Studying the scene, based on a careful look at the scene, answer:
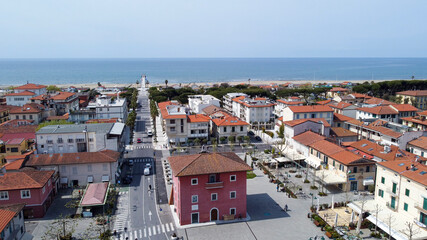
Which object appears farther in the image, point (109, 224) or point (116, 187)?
point (116, 187)

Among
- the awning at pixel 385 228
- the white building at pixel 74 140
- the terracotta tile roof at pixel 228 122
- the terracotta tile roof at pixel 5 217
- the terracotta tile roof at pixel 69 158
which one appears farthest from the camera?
the terracotta tile roof at pixel 228 122

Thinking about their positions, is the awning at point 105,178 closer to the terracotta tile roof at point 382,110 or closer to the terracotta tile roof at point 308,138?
the terracotta tile roof at point 308,138

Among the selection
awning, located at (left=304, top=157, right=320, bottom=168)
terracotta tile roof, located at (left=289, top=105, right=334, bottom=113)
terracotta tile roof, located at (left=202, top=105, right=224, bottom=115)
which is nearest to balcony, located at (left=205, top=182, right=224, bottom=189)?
awning, located at (left=304, top=157, right=320, bottom=168)

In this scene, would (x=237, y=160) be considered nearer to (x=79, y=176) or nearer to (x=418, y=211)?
(x=418, y=211)

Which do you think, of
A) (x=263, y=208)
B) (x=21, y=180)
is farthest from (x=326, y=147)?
(x=21, y=180)

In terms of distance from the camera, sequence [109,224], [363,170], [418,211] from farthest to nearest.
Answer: [363,170] < [109,224] < [418,211]

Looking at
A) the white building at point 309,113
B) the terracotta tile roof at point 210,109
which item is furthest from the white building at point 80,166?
the white building at point 309,113

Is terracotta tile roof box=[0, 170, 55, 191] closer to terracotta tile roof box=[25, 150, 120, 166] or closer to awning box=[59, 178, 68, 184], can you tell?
terracotta tile roof box=[25, 150, 120, 166]

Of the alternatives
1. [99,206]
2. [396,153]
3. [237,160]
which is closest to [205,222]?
A: [237,160]
